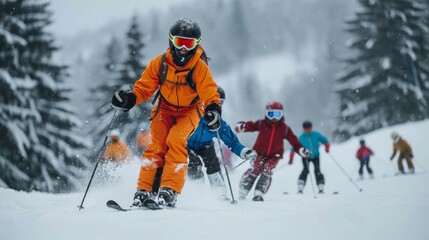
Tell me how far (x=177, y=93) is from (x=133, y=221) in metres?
1.94

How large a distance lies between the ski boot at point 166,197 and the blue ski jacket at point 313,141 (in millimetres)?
7470

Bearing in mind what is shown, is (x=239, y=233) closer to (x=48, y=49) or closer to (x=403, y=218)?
(x=403, y=218)

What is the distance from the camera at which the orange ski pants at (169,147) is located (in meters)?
4.26

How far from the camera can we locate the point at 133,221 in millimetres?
2992

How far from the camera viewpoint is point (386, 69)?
2503 cm

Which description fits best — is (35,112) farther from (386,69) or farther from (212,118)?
(386,69)

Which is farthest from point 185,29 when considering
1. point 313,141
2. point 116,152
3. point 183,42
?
point 313,141

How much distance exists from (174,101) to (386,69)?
23.3 meters

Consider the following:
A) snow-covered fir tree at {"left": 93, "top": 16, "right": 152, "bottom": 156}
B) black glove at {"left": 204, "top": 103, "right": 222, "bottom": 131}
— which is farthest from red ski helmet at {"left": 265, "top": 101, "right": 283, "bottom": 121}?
snow-covered fir tree at {"left": 93, "top": 16, "right": 152, "bottom": 156}

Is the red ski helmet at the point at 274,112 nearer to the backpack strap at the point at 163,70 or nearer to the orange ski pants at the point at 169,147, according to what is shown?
the orange ski pants at the point at 169,147

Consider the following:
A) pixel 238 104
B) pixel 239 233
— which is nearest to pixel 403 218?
pixel 239 233

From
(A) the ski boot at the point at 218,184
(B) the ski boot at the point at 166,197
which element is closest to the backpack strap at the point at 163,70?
(B) the ski boot at the point at 166,197

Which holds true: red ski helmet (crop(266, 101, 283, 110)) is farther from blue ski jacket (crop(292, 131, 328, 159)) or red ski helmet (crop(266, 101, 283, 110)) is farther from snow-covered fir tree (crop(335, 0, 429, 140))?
snow-covered fir tree (crop(335, 0, 429, 140))

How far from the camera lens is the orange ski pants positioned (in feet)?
14.0
